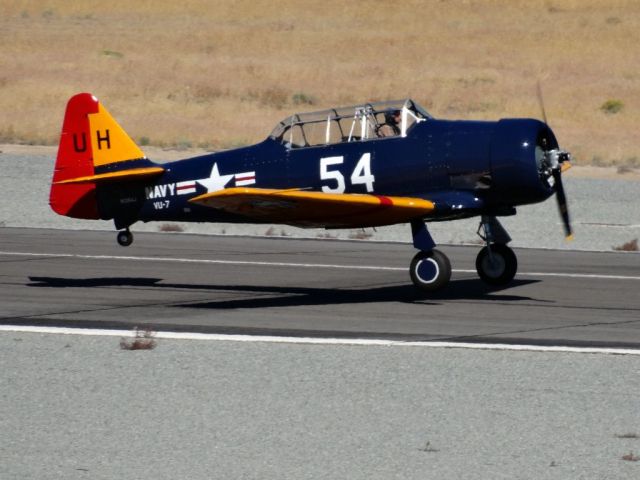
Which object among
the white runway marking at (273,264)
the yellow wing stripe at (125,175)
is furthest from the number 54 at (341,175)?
the white runway marking at (273,264)

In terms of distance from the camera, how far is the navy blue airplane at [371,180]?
1450cm

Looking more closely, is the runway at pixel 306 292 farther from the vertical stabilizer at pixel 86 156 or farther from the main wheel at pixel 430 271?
the vertical stabilizer at pixel 86 156

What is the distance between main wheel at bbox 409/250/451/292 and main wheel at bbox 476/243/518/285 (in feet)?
4.61

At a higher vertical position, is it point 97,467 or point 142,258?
point 142,258

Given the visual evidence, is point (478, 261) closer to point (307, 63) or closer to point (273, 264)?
point (273, 264)

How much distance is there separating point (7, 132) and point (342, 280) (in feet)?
94.7

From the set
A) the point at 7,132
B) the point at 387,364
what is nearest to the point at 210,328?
the point at 387,364

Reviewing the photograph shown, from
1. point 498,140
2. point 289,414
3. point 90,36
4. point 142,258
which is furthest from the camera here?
point 90,36

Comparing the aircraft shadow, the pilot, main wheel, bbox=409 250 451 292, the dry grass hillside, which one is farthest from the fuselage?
the dry grass hillside

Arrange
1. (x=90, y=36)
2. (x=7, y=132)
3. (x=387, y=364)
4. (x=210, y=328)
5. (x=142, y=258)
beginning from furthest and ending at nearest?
1. (x=90, y=36)
2. (x=7, y=132)
3. (x=142, y=258)
4. (x=210, y=328)
5. (x=387, y=364)

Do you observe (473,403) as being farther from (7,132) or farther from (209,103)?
(209,103)

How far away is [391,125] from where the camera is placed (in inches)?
606

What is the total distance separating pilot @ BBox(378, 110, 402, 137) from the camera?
Result: 15.3 metres

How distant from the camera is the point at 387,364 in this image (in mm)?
10742
